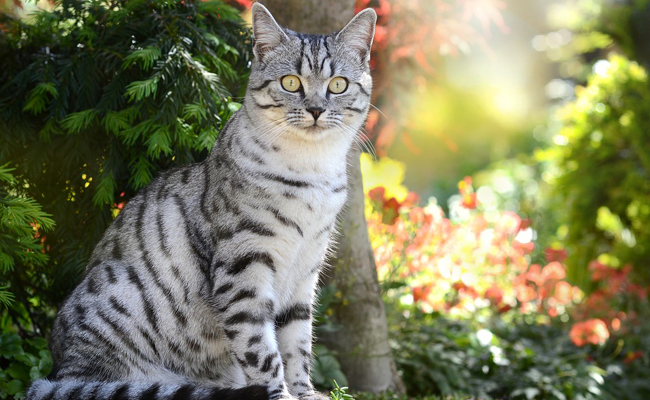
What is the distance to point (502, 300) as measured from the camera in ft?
15.8

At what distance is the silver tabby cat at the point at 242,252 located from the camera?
2.43 m

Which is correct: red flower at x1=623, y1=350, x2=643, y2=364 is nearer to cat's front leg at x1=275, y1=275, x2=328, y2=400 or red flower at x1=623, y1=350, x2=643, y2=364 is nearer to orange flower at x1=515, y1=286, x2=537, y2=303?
orange flower at x1=515, y1=286, x2=537, y2=303

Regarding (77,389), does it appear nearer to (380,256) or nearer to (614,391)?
(380,256)

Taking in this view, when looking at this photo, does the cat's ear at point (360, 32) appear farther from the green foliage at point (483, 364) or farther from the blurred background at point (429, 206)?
the green foliage at point (483, 364)

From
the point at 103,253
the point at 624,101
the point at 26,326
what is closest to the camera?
the point at 103,253

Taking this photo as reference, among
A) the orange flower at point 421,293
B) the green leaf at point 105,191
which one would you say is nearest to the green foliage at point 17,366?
the green leaf at point 105,191

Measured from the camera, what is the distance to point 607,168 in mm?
5500

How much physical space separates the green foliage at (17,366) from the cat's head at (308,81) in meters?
1.48

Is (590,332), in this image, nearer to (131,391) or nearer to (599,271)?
(599,271)

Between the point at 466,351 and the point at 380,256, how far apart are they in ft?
2.68

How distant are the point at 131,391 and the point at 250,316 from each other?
19.2 inches

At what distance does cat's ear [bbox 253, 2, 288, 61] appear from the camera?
8.46 ft

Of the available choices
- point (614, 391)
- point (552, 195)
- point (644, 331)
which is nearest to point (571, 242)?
point (552, 195)

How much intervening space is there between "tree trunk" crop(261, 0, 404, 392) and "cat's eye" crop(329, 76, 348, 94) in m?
0.91
